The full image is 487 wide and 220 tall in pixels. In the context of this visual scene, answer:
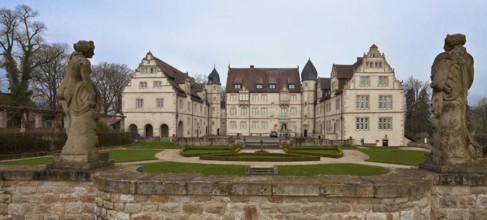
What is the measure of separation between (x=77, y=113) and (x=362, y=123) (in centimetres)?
4139

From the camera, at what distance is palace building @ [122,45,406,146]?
43.8m

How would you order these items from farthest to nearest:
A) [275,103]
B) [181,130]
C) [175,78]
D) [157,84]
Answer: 1. [275,103]
2. [175,78]
3. [181,130]
4. [157,84]

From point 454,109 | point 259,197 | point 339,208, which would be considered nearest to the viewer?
point 339,208

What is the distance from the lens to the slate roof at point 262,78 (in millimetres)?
63500

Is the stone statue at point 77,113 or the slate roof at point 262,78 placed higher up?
the slate roof at point 262,78

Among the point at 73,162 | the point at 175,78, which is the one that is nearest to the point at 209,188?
the point at 73,162

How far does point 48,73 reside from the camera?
45.0 meters

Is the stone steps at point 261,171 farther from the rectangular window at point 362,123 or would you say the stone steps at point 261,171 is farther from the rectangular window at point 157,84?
the rectangular window at point 157,84

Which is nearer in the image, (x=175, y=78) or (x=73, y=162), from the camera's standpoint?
(x=73, y=162)

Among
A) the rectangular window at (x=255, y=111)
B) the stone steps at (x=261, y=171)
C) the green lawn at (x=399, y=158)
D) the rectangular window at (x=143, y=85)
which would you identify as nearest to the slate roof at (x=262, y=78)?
the rectangular window at (x=255, y=111)

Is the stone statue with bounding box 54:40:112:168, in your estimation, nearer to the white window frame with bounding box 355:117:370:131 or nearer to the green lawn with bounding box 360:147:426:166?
the green lawn with bounding box 360:147:426:166

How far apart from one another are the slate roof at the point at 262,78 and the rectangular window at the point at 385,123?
69.9 ft

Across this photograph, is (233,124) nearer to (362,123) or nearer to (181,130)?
(181,130)

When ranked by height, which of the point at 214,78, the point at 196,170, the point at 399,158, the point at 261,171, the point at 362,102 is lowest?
the point at 399,158
